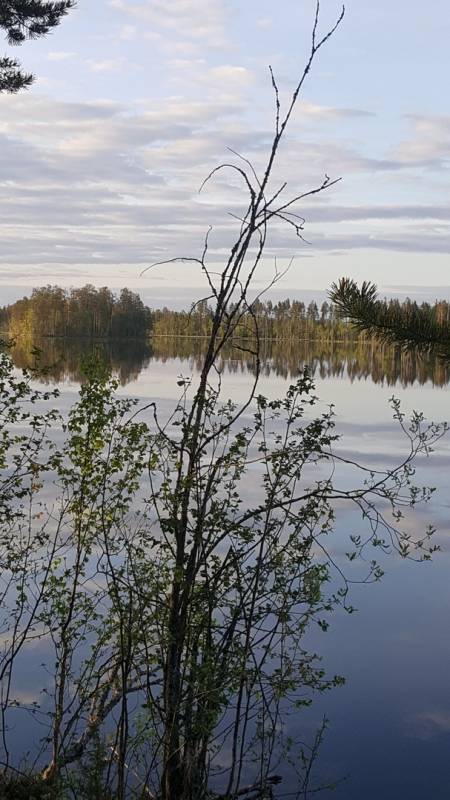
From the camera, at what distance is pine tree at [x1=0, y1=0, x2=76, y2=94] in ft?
41.3

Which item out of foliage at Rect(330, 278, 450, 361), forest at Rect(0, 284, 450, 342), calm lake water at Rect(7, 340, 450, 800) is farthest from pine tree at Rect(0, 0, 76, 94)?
forest at Rect(0, 284, 450, 342)

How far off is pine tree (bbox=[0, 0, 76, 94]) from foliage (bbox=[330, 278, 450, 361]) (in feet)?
32.0

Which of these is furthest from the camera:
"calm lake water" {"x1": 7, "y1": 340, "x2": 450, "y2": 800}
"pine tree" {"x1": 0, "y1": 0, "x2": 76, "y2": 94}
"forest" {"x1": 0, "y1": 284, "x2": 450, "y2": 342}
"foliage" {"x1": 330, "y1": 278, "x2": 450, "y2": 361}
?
"forest" {"x1": 0, "y1": 284, "x2": 450, "y2": 342}

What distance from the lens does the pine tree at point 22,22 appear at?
12586mm

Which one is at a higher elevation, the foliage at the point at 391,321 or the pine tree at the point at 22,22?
the pine tree at the point at 22,22

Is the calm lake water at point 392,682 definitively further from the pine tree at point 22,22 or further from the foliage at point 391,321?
the pine tree at point 22,22

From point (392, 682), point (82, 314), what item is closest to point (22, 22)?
point (392, 682)

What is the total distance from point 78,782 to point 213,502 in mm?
1867

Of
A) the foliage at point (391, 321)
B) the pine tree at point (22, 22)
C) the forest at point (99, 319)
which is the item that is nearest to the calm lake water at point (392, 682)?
the foliage at point (391, 321)

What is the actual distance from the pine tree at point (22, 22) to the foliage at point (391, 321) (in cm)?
975

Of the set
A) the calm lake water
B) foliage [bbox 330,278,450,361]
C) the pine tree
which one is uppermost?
the pine tree

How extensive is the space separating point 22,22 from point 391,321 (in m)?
10.1

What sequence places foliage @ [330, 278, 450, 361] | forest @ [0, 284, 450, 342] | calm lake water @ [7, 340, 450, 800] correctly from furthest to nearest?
forest @ [0, 284, 450, 342] < calm lake water @ [7, 340, 450, 800] < foliage @ [330, 278, 450, 361]

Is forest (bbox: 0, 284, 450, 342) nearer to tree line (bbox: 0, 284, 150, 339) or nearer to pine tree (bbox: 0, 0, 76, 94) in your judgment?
→ tree line (bbox: 0, 284, 150, 339)
